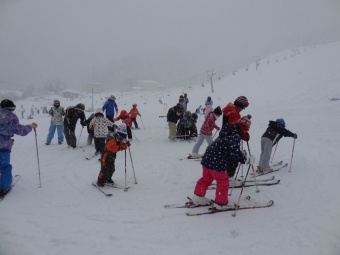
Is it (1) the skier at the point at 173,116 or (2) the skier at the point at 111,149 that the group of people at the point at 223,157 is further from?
(1) the skier at the point at 173,116

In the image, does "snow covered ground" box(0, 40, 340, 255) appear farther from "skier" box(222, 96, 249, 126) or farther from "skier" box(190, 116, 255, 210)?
"skier" box(222, 96, 249, 126)

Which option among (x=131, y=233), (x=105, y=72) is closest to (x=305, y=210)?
(x=131, y=233)

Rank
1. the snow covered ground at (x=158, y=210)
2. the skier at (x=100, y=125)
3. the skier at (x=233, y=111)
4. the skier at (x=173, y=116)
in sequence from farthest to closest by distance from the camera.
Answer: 1. the skier at (x=173, y=116)
2. the skier at (x=100, y=125)
3. the skier at (x=233, y=111)
4. the snow covered ground at (x=158, y=210)

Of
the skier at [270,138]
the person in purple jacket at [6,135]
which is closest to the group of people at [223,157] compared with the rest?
the skier at [270,138]

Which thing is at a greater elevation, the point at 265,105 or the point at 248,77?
the point at 248,77

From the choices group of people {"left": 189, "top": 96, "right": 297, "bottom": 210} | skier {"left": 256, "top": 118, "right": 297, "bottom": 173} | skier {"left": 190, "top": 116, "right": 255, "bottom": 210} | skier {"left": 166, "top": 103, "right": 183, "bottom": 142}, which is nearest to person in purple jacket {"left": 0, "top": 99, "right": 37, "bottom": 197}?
group of people {"left": 189, "top": 96, "right": 297, "bottom": 210}

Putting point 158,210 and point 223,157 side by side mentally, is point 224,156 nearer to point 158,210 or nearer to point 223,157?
point 223,157

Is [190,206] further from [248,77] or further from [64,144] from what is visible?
[248,77]

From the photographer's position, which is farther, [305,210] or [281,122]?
[281,122]

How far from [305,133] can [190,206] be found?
8.85 meters

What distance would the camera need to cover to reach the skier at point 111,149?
20.2ft

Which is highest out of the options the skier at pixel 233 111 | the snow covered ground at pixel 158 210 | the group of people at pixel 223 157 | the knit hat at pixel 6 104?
the knit hat at pixel 6 104

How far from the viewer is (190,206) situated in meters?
5.32

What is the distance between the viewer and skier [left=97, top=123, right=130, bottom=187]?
6.15 m
